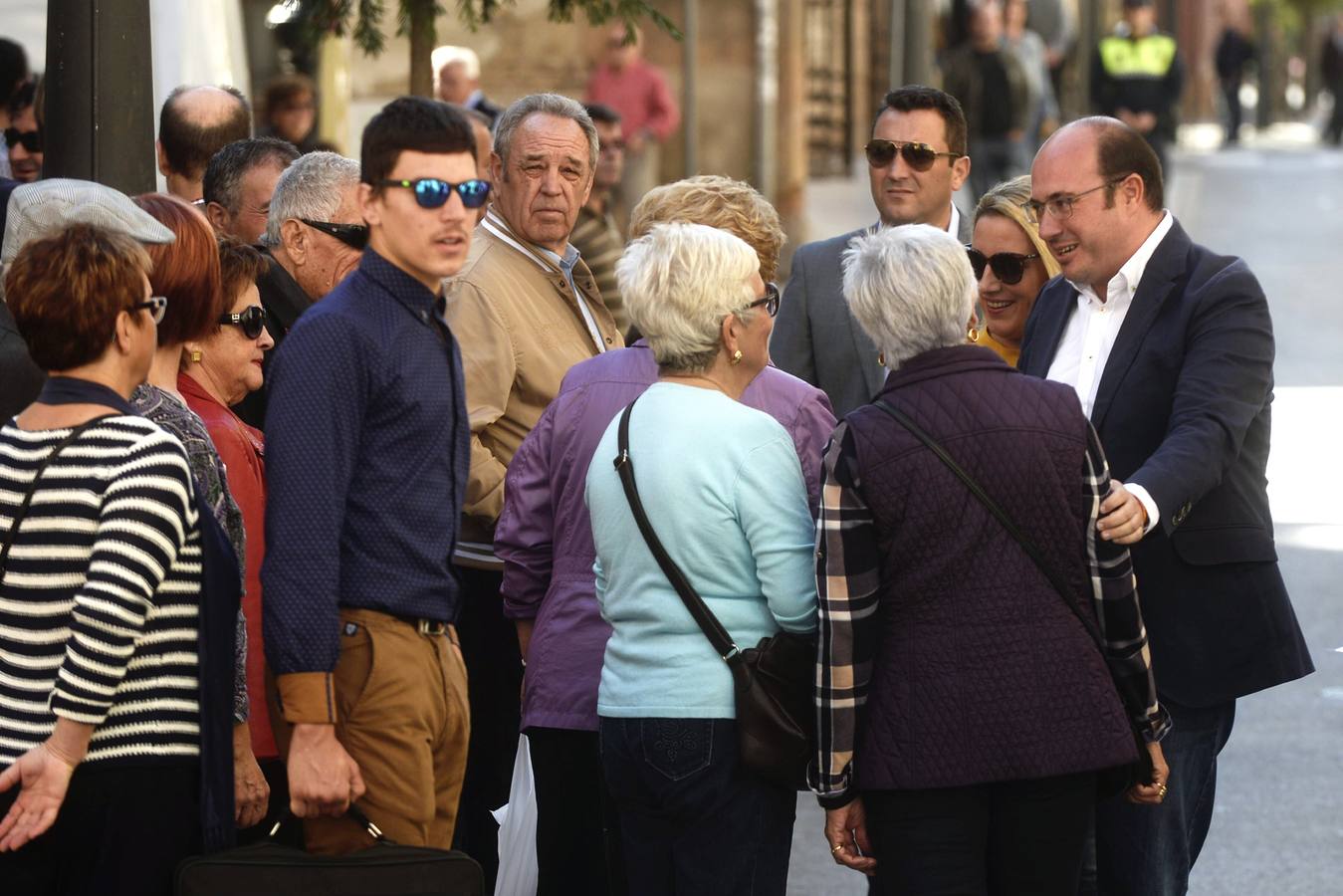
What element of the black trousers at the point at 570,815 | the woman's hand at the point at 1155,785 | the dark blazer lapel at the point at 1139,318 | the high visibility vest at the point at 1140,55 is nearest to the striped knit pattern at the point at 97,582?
the black trousers at the point at 570,815

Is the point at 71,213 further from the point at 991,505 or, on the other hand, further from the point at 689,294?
the point at 991,505

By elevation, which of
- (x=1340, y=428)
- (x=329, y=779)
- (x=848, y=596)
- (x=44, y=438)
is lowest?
(x=1340, y=428)

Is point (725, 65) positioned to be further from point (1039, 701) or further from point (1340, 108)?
point (1340, 108)

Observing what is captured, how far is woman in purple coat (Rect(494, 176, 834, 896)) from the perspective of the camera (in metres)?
4.46

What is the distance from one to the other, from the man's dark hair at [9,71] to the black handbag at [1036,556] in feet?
16.1

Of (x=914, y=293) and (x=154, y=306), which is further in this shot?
(x=914, y=293)

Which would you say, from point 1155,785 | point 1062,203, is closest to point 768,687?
point 1155,785

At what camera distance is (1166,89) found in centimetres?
1969

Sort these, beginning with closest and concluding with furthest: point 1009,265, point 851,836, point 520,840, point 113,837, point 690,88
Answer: point 113,837 → point 851,836 → point 520,840 → point 1009,265 → point 690,88

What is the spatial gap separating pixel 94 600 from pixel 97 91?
99.6 inches

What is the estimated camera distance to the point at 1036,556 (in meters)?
3.83

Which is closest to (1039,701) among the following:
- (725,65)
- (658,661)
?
(658,661)

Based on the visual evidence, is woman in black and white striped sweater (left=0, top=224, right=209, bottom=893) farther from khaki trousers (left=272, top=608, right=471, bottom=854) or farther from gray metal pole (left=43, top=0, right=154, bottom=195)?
gray metal pole (left=43, top=0, right=154, bottom=195)

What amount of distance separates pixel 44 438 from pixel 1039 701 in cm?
186
